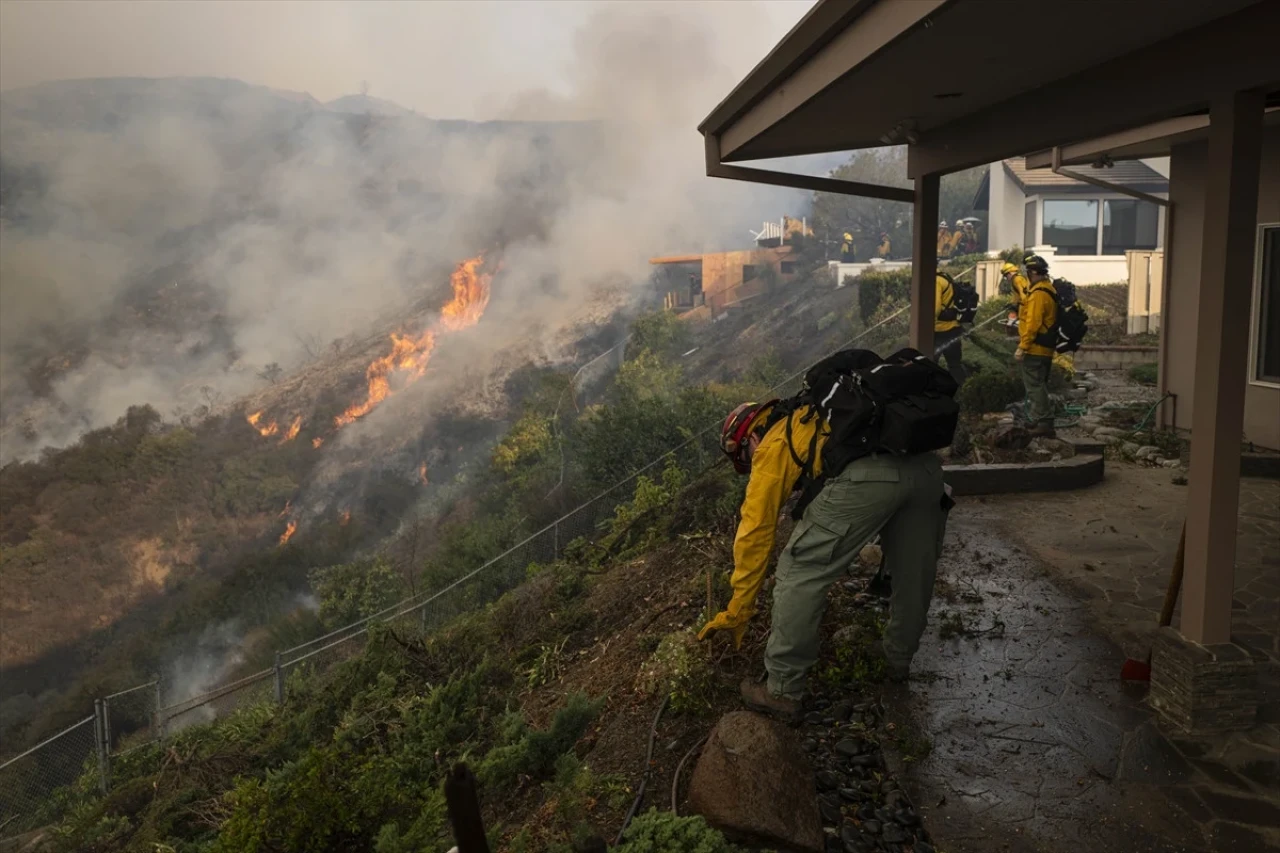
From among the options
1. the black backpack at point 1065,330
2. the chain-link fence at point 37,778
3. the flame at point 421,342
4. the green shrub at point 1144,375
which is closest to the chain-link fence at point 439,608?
the chain-link fence at point 37,778

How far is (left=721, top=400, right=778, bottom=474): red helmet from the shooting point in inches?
145

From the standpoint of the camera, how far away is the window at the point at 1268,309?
698cm

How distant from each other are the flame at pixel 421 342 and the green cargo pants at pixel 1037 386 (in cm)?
2955

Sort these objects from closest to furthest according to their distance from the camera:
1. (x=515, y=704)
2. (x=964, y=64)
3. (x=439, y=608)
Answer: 1. (x=964, y=64)
2. (x=515, y=704)
3. (x=439, y=608)

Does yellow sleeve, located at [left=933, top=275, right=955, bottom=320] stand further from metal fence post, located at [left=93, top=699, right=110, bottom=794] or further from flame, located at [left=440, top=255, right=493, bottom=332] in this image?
flame, located at [left=440, top=255, right=493, bottom=332]

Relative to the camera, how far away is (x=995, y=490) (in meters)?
6.94

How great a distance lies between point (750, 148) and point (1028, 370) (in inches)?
166

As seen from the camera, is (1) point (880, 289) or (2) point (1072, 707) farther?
(1) point (880, 289)

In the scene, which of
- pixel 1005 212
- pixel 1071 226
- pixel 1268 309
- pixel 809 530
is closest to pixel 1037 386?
pixel 1268 309

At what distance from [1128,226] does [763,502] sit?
94.5 feet

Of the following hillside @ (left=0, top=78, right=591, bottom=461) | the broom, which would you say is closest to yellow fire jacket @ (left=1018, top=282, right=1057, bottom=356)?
the broom

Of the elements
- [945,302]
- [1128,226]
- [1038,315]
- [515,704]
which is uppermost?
[1128,226]

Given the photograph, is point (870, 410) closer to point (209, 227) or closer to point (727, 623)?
point (727, 623)

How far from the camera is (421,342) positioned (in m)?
38.4
